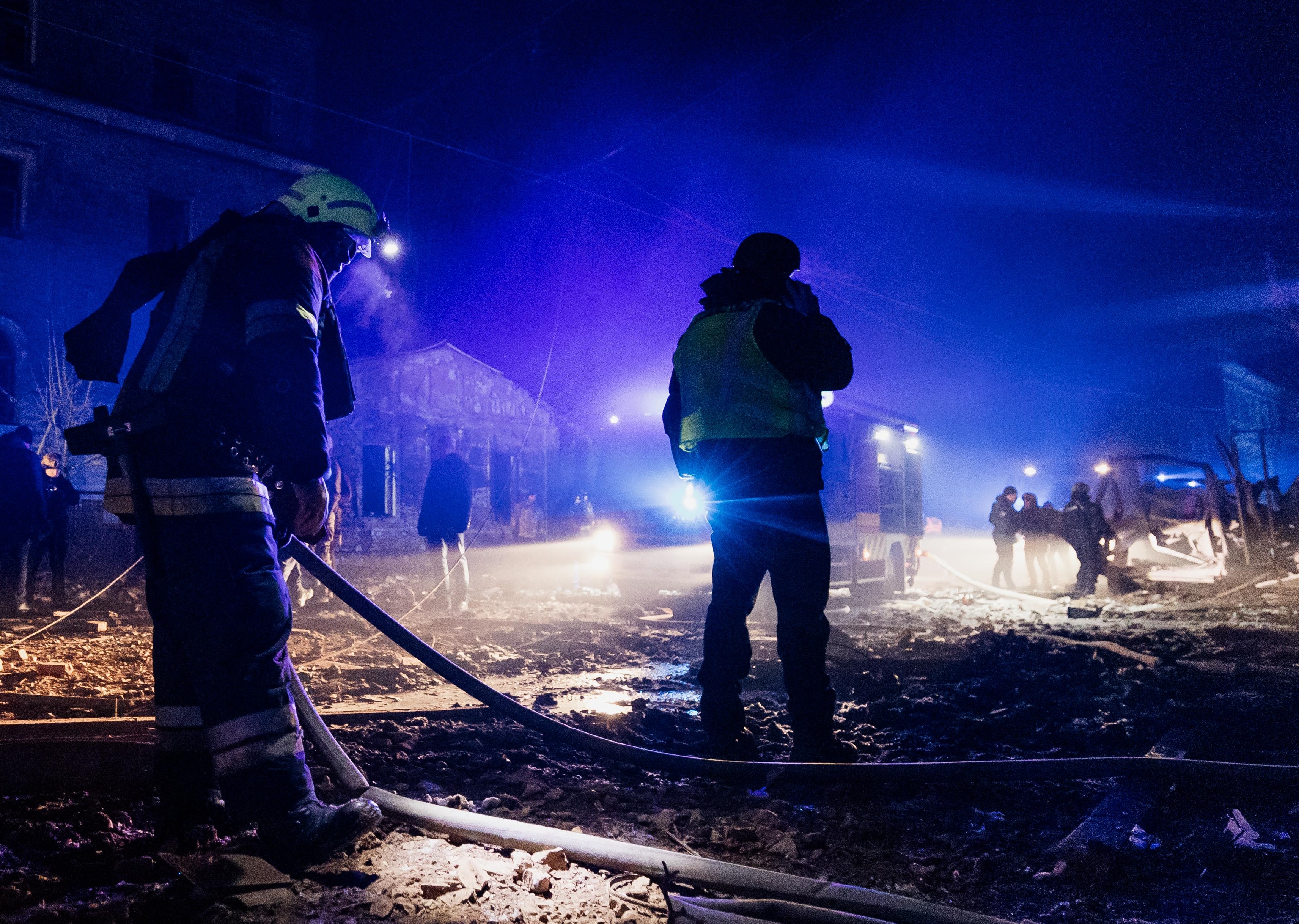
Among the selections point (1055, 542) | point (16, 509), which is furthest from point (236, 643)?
point (1055, 542)

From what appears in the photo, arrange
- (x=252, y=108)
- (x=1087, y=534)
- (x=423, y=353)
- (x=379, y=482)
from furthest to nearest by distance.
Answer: (x=423, y=353), (x=379, y=482), (x=252, y=108), (x=1087, y=534)

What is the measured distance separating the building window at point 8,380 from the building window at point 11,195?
3016 mm

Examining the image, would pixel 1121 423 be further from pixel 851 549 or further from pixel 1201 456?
pixel 851 549

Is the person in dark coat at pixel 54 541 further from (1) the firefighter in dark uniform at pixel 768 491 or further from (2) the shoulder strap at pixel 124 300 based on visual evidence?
(1) the firefighter in dark uniform at pixel 768 491

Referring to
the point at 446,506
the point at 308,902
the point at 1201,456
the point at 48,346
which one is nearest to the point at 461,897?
the point at 308,902

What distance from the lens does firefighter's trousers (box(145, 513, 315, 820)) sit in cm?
196

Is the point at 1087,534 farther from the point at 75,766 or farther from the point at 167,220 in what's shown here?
the point at 167,220

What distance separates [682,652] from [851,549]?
19.6ft

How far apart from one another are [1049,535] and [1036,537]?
244 millimetres

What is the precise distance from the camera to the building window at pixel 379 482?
2425cm

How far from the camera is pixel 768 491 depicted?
3.18 metres

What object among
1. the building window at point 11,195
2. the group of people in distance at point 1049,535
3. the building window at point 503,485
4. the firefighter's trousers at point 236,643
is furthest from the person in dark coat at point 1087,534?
the building window at point 11,195

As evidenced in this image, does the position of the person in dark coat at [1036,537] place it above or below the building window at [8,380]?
below

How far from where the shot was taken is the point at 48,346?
61.8 ft
